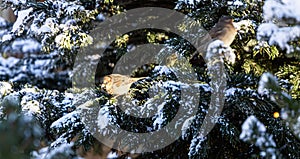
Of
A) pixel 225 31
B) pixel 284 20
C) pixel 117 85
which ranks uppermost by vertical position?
pixel 284 20

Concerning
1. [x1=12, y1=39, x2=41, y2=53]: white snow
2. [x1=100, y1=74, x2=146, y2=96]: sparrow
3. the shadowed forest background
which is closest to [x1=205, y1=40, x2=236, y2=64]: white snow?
the shadowed forest background

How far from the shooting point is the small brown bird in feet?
3.44

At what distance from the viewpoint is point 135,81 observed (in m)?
1.14

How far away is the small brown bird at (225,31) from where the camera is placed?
1.05 metres

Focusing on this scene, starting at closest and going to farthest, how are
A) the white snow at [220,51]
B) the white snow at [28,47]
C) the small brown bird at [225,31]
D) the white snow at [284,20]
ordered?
the white snow at [284,20] → the white snow at [220,51] → the small brown bird at [225,31] → the white snow at [28,47]

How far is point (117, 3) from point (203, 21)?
345 mm

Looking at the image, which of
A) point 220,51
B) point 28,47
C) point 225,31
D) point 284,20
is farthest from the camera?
point 28,47

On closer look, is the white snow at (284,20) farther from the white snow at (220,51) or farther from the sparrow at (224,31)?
the sparrow at (224,31)

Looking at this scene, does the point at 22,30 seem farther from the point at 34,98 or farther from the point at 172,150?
the point at 172,150

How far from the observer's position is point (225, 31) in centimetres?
105

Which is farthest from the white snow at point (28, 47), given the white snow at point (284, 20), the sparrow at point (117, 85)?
the white snow at point (284, 20)

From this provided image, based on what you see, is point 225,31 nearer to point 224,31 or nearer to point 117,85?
point 224,31

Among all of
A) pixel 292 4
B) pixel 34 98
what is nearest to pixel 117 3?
pixel 34 98

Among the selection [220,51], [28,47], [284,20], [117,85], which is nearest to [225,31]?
[220,51]
